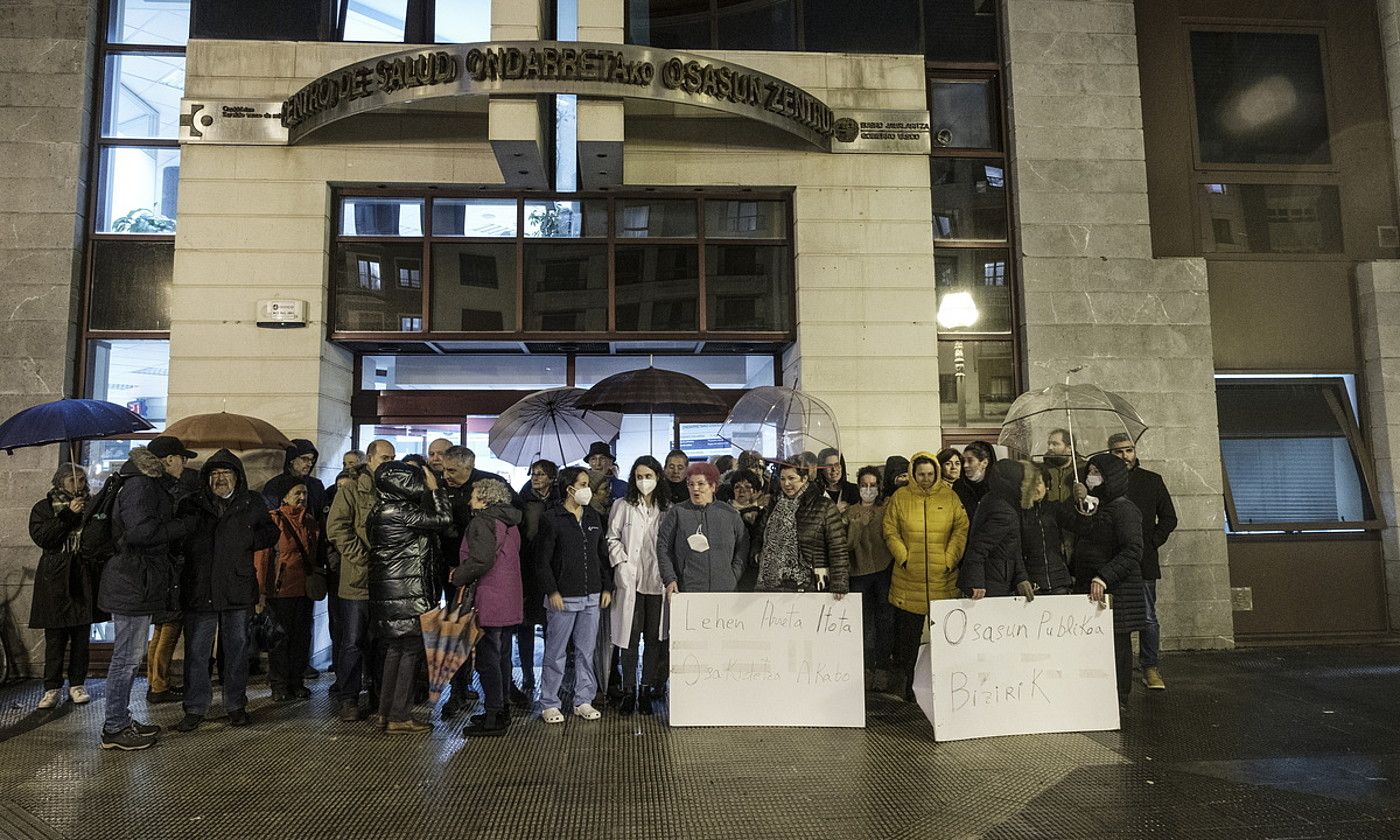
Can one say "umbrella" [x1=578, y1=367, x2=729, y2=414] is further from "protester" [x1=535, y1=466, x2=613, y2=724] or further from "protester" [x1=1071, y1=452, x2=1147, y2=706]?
"protester" [x1=1071, y1=452, x2=1147, y2=706]

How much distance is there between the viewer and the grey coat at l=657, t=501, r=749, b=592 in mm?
6648

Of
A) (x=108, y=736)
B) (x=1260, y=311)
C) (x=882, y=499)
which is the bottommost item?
(x=108, y=736)

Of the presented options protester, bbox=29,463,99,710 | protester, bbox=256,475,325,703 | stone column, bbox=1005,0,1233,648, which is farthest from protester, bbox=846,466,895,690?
protester, bbox=29,463,99,710

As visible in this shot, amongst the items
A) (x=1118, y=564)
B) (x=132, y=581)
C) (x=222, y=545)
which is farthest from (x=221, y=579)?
(x=1118, y=564)

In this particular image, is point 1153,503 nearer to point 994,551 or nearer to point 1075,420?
point 1075,420

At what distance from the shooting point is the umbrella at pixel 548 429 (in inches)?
333

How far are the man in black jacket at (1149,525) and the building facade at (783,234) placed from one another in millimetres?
2005

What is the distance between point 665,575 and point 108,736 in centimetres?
403

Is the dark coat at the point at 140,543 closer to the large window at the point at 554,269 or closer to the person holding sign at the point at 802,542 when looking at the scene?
the large window at the point at 554,269

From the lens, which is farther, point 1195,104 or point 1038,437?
point 1195,104

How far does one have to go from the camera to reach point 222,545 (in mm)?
6445

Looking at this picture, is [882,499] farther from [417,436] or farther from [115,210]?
[115,210]

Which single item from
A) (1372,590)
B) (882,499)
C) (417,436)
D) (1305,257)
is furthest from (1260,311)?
(417,436)

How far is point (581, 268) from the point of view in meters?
9.94
